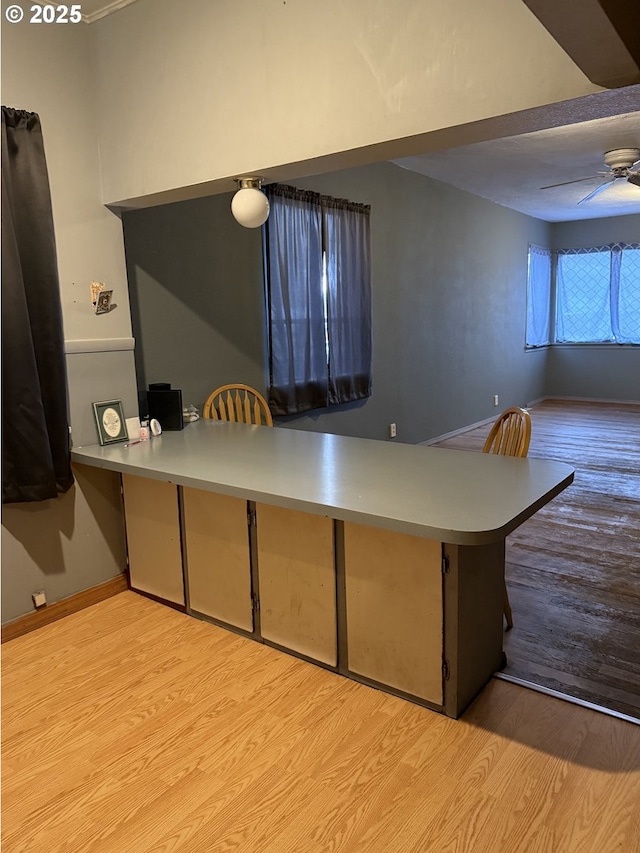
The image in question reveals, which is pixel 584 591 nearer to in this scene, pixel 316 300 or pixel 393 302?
pixel 316 300

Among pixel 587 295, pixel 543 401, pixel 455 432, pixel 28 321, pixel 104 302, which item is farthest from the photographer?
pixel 543 401

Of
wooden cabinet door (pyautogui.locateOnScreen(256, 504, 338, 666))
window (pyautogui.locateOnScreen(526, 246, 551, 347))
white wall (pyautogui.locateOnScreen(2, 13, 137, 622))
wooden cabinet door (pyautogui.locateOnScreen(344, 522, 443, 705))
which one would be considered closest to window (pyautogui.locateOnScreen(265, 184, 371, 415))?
white wall (pyautogui.locateOnScreen(2, 13, 137, 622))

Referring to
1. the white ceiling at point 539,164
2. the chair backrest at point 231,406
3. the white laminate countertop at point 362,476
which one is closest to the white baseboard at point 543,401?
the white ceiling at point 539,164

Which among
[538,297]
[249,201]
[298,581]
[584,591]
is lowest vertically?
[584,591]

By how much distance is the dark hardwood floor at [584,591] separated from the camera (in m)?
2.26

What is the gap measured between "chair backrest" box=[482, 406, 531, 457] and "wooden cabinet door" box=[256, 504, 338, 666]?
83 centimetres

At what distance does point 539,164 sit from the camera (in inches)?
210

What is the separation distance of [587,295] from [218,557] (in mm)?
7973

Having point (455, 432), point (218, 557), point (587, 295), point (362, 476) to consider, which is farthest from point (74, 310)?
point (587, 295)

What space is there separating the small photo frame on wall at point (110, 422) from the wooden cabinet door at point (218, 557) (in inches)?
18.5

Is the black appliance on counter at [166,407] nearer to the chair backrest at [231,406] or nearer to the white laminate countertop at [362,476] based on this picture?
the white laminate countertop at [362,476]

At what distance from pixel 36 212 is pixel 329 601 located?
1.82 m

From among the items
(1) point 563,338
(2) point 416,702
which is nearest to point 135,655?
(2) point 416,702

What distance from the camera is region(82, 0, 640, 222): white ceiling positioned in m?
4.32
